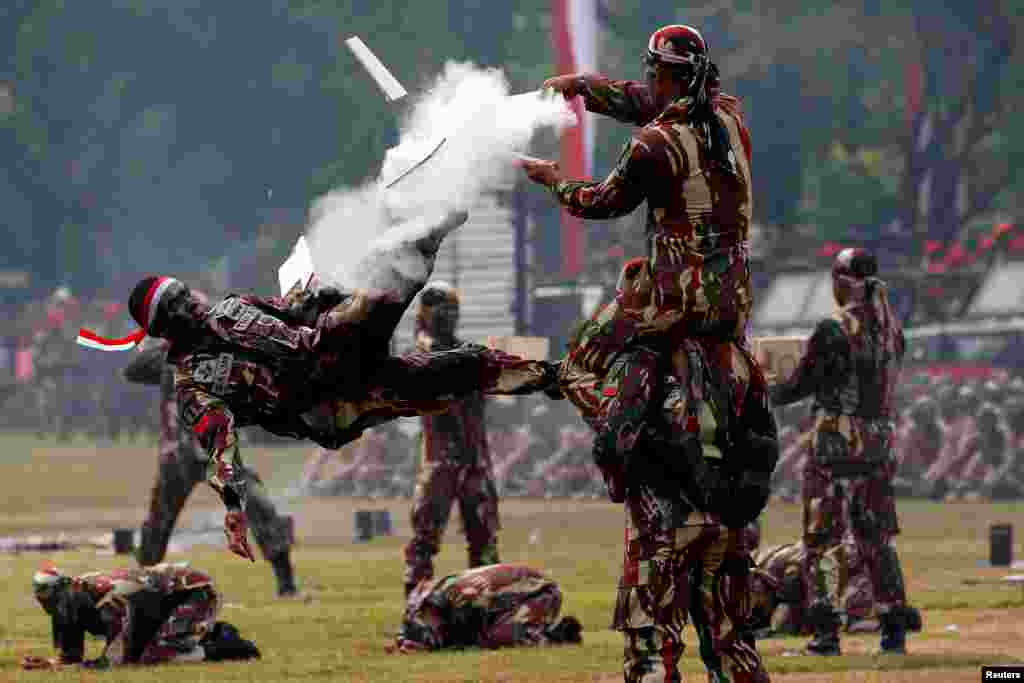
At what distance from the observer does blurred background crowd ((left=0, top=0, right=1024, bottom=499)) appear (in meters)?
35.1

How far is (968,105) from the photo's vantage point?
50875 mm

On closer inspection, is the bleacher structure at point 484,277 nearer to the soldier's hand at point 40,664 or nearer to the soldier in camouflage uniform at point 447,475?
the soldier in camouflage uniform at point 447,475

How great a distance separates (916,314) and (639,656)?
2803 cm

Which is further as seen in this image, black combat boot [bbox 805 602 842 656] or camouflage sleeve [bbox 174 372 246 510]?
black combat boot [bbox 805 602 842 656]

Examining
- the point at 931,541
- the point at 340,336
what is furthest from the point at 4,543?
the point at 340,336

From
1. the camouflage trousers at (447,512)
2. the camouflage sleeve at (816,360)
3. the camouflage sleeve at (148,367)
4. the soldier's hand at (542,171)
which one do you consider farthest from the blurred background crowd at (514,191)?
the soldier's hand at (542,171)

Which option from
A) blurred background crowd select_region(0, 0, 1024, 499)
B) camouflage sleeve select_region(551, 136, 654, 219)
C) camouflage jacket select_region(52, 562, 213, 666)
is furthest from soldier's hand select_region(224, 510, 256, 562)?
blurred background crowd select_region(0, 0, 1024, 499)

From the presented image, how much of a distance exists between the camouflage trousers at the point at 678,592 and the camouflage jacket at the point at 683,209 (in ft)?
2.87

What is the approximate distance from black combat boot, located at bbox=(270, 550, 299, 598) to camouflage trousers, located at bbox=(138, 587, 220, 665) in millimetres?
4430

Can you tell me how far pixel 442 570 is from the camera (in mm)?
22219

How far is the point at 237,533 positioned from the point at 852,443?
520 centimetres

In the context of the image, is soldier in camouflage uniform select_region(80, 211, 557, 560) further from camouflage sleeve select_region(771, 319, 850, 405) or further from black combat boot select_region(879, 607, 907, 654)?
black combat boot select_region(879, 607, 907, 654)

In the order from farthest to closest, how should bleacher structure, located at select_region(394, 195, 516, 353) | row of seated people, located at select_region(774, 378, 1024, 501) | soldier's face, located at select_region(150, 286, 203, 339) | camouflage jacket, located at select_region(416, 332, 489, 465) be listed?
1. bleacher structure, located at select_region(394, 195, 516, 353)
2. row of seated people, located at select_region(774, 378, 1024, 501)
3. camouflage jacket, located at select_region(416, 332, 489, 465)
4. soldier's face, located at select_region(150, 286, 203, 339)

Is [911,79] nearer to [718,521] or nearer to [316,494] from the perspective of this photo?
[316,494]
